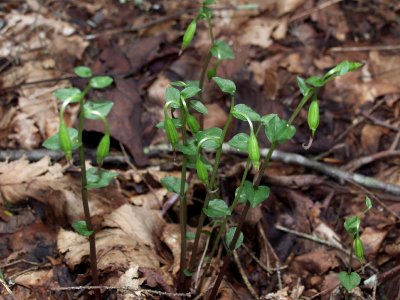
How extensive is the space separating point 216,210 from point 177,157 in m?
1.02

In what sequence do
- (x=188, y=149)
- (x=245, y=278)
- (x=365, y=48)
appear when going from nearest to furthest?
(x=188, y=149) < (x=245, y=278) < (x=365, y=48)

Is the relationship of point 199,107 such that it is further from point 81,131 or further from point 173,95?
point 81,131

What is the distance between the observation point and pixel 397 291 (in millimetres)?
2158

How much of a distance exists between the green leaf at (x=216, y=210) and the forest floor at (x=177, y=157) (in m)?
0.38

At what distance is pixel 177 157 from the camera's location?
2787 millimetres

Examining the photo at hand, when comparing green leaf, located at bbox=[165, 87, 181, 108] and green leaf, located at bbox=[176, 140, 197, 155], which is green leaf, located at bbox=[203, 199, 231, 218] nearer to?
green leaf, located at bbox=[176, 140, 197, 155]

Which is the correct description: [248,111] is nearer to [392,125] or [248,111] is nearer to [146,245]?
[146,245]

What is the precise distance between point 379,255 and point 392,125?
3.51 feet

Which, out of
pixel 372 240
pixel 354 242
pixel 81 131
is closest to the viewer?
pixel 81 131

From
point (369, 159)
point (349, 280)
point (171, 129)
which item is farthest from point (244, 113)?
point (369, 159)

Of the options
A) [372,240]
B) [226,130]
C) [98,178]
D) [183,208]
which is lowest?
[372,240]

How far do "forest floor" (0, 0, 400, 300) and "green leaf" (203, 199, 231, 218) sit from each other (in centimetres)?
38

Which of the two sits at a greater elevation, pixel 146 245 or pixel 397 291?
pixel 146 245

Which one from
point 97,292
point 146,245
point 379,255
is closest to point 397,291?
point 379,255
